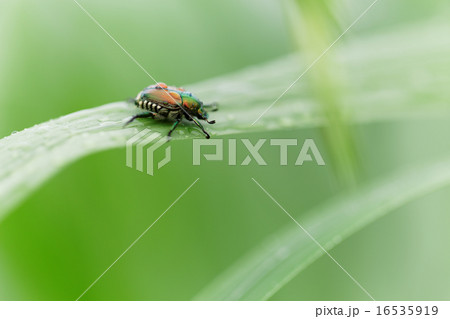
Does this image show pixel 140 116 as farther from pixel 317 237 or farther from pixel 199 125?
pixel 317 237

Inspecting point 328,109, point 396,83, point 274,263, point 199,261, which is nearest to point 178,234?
point 199,261

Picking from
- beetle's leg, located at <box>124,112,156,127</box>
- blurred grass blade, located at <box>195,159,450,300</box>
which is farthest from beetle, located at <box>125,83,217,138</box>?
blurred grass blade, located at <box>195,159,450,300</box>

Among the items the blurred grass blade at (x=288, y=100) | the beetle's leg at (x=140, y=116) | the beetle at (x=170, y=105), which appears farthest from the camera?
the beetle at (x=170, y=105)

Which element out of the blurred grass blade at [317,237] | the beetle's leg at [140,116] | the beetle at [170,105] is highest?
the beetle at [170,105]

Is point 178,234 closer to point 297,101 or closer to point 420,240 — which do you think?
point 297,101

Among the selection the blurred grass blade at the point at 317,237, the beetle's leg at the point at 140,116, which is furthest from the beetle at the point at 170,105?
the blurred grass blade at the point at 317,237

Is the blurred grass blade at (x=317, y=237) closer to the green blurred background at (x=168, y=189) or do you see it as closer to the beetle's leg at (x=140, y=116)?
the green blurred background at (x=168, y=189)

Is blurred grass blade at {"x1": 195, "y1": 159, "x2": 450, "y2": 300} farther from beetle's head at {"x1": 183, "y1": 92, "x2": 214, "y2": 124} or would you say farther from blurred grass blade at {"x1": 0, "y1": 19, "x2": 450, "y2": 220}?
beetle's head at {"x1": 183, "y1": 92, "x2": 214, "y2": 124}
